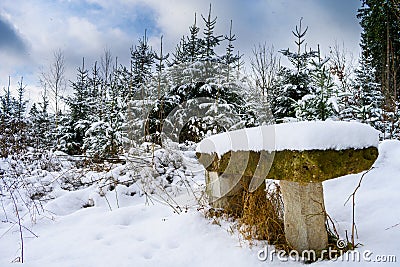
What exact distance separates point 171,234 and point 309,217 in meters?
1.22

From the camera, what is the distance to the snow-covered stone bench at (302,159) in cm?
153

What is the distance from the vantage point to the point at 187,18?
1104cm

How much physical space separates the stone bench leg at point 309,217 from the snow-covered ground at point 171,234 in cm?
16

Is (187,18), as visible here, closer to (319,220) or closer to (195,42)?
(195,42)

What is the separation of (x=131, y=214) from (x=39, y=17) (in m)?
7.21

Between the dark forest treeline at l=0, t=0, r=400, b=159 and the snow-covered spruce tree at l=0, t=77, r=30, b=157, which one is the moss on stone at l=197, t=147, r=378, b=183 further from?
the snow-covered spruce tree at l=0, t=77, r=30, b=157

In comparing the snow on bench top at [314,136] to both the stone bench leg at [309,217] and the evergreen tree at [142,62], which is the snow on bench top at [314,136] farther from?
the evergreen tree at [142,62]

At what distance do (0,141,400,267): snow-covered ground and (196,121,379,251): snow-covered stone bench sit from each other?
281 millimetres

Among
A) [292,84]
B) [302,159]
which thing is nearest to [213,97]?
[292,84]

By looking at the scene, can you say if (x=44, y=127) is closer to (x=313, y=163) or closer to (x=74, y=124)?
(x=74, y=124)

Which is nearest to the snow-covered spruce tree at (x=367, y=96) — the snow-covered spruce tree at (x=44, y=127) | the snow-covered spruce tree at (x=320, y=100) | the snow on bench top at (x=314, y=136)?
the snow-covered spruce tree at (x=320, y=100)

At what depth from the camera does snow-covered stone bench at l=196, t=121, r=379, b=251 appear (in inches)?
60.1

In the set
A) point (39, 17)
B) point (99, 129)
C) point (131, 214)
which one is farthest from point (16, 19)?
point (131, 214)

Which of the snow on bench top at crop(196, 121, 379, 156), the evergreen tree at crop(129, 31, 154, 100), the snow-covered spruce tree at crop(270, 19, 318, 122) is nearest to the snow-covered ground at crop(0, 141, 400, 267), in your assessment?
the snow on bench top at crop(196, 121, 379, 156)
